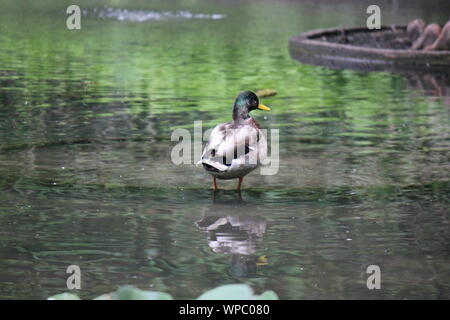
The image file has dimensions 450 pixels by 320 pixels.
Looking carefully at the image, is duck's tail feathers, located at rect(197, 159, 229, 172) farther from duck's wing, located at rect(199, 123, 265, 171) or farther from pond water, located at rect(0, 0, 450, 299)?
pond water, located at rect(0, 0, 450, 299)

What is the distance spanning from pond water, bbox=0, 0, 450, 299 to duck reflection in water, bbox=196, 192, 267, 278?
0.05 feet

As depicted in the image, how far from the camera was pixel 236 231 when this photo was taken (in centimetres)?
759

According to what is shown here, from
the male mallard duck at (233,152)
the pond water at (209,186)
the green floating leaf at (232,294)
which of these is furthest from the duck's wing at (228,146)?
the green floating leaf at (232,294)

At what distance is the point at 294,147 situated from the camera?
11133 mm

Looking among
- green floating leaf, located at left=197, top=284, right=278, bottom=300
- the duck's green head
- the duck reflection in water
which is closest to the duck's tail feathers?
the duck reflection in water

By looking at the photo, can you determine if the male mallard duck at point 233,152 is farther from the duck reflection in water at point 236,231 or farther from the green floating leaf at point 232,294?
the green floating leaf at point 232,294

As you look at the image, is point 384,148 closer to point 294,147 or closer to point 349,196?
point 294,147

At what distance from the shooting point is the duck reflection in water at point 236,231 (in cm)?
672

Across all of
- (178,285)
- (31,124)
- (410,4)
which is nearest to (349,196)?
(178,285)

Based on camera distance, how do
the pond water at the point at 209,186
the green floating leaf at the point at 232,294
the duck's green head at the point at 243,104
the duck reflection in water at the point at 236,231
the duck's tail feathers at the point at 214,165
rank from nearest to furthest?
the green floating leaf at the point at 232,294 < the pond water at the point at 209,186 < the duck reflection in water at the point at 236,231 < the duck's tail feathers at the point at 214,165 < the duck's green head at the point at 243,104

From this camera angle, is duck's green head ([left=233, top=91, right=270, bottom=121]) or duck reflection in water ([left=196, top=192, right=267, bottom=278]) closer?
duck reflection in water ([left=196, top=192, right=267, bottom=278])

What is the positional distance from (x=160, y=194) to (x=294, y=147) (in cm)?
271

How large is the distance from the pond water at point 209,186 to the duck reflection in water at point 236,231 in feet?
0.05

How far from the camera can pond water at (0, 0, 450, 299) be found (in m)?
6.50
